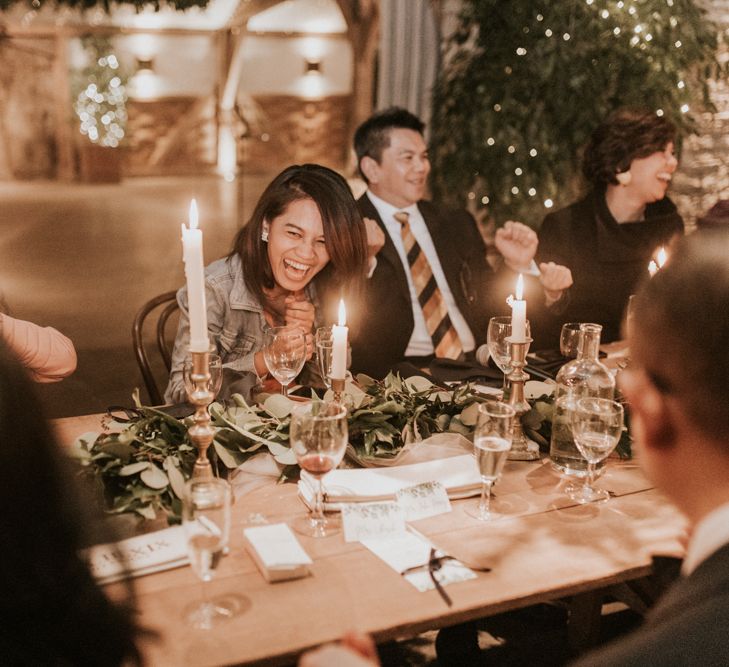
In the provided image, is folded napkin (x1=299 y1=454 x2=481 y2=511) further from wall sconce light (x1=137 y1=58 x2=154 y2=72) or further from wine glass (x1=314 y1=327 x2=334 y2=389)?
wall sconce light (x1=137 y1=58 x2=154 y2=72)

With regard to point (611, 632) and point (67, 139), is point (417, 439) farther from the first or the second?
point (67, 139)

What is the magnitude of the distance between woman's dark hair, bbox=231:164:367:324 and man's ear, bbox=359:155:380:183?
0.74m

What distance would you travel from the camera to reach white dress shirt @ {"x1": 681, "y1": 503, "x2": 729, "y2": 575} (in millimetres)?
846

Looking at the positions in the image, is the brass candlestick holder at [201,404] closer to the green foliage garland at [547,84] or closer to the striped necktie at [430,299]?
the striped necktie at [430,299]

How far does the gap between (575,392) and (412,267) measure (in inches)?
53.8

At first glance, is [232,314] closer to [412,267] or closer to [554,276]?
[412,267]

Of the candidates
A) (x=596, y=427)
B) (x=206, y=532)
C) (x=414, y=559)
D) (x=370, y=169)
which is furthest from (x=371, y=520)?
(x=370, y=169)

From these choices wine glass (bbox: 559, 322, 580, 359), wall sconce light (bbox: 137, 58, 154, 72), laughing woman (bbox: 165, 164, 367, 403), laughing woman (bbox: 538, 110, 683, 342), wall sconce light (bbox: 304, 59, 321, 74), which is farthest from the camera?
wall sconce light (bbox: 304, 59, 321, 74)

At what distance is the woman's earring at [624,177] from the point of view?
11.1 ft

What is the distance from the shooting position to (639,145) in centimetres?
335

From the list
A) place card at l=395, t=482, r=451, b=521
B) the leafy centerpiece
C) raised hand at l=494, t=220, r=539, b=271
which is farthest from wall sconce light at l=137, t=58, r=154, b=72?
place card at l=395, t=482, r=451, b=521

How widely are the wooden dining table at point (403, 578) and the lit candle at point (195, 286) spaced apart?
0.27 metres

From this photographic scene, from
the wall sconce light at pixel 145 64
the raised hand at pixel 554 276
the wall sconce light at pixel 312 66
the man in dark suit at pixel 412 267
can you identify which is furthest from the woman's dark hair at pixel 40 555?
the wall sconce light at pixel 312 66

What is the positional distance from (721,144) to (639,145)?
1646 mm
